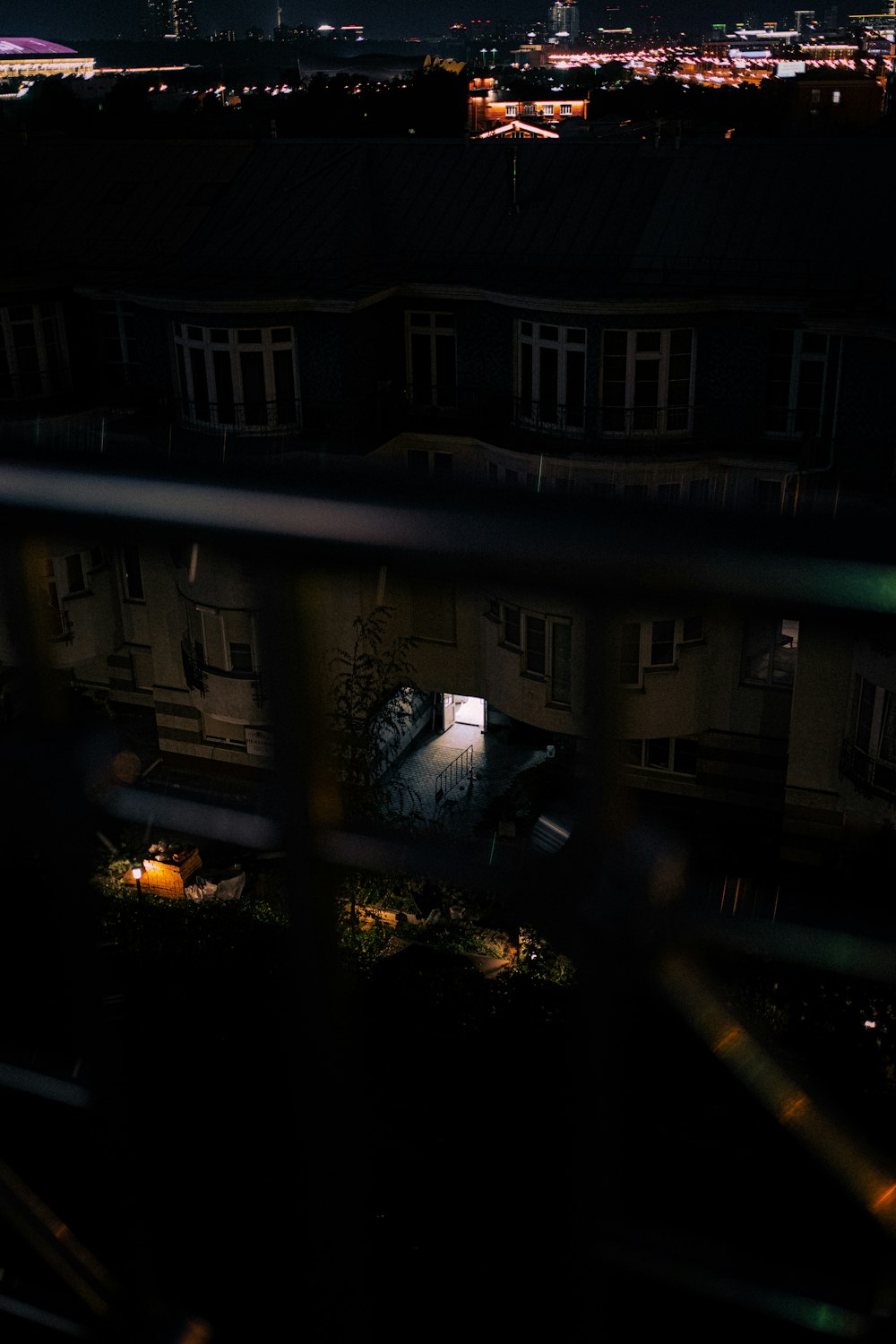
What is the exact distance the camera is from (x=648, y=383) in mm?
14109

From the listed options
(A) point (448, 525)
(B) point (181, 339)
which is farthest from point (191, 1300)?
(B) point (181, 339)

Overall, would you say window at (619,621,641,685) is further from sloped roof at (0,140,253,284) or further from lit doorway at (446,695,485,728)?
sloped roof at (0,140,253,284)

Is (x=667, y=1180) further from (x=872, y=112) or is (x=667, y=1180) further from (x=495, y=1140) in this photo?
(x=872, y=112)

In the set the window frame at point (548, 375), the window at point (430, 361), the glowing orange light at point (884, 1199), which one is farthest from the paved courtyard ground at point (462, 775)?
the glowing orange light at point (884, 1199)

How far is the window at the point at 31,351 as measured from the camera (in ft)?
52.0

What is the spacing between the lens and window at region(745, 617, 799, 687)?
4.11ft

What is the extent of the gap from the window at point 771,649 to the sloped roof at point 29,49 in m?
191

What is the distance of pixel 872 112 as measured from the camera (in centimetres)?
6531

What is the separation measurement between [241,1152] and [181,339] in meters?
10.3

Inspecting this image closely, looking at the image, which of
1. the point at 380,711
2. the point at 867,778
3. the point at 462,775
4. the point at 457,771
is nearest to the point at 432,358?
the point at 457,771

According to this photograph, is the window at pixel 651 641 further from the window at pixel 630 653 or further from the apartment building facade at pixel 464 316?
the apartment building facade at pixel 464 316

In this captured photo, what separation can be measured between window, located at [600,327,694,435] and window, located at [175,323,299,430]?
3879 millimetres

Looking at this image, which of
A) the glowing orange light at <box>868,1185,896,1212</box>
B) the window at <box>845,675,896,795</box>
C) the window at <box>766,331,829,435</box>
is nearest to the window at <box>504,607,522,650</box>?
the glowing orange light at <box>868,1185,896,1212</box>

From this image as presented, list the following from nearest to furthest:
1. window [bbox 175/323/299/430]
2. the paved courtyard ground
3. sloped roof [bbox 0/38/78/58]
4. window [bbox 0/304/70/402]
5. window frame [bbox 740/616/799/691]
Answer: window frame [bbox 740/616/799/691], the paved courtyard ground, window [bbox 175/323/299/430], window [bbox 0/304/70/402], sloped roof [bbox 0/38/78/58]
